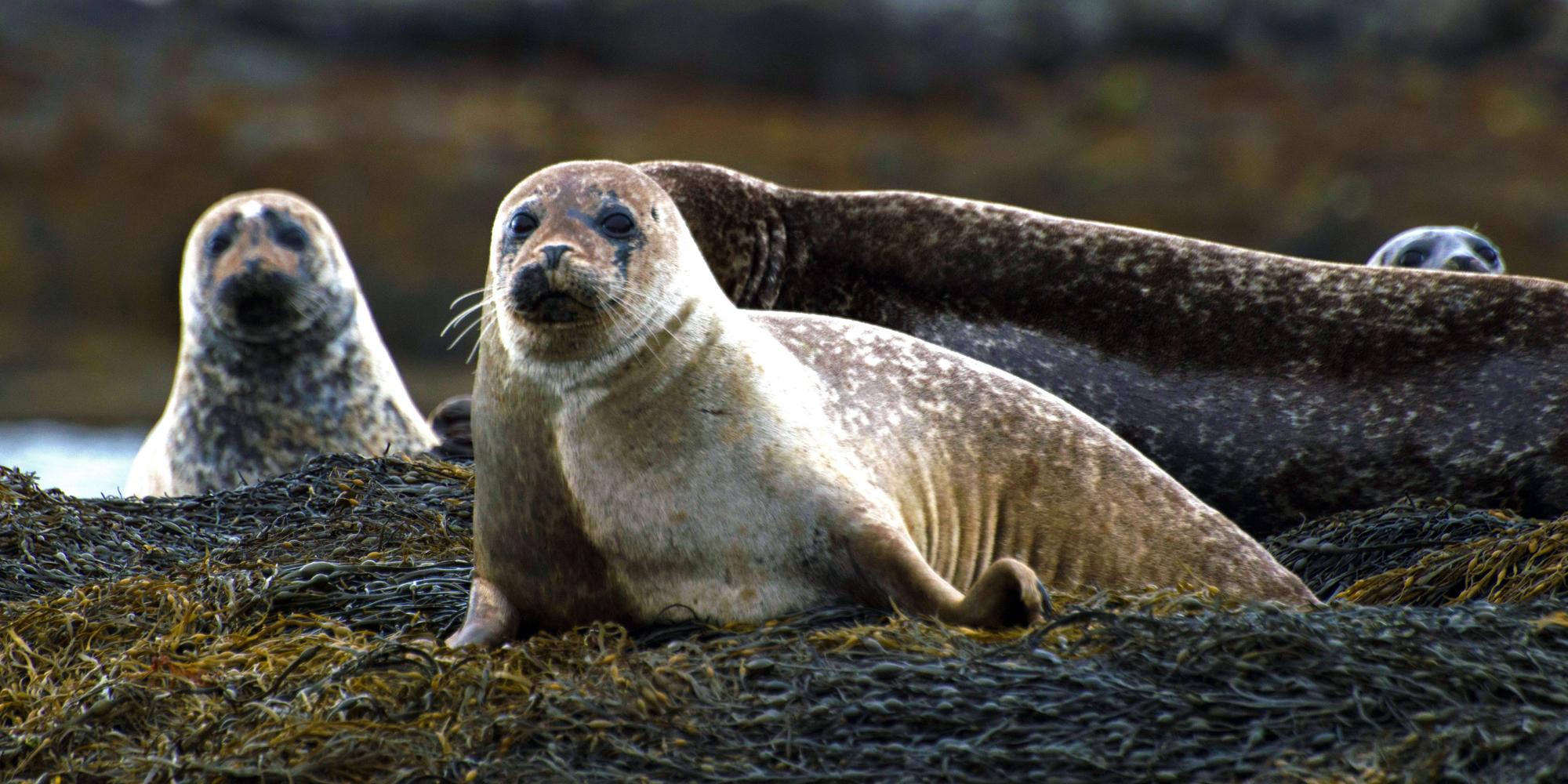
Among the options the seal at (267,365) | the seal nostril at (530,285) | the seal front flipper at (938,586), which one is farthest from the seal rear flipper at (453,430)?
the seal front flipper at (938,586)

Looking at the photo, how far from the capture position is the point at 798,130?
2383 cm

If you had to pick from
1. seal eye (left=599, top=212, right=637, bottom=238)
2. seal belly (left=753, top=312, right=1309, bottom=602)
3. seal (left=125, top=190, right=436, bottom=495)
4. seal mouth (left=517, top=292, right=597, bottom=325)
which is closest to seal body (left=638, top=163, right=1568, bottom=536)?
seal belly (left=753, top=312, right=1309, bottom=602)

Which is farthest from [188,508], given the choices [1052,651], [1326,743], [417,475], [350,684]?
[1326,743]

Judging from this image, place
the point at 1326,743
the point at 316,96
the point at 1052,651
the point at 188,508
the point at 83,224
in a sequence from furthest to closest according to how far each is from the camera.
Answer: the point at 316,96
the point at 83,224
the point at 188,508
the point at 1052,651
the point at 1326,743

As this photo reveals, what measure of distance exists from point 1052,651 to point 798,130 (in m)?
21.0

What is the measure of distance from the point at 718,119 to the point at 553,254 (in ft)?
68.0

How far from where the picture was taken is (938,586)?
356cm

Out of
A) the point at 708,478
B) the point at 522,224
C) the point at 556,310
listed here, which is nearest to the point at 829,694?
the point at 708,478

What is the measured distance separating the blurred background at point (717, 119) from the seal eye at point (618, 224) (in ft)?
55.6

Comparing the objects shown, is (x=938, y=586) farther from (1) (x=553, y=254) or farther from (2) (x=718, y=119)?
(2) (x=718, y=119)

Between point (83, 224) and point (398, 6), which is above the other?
point (398, 6)

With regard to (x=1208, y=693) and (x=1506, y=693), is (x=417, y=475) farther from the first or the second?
(x=1506, y=693)

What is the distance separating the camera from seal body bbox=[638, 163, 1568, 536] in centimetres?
544

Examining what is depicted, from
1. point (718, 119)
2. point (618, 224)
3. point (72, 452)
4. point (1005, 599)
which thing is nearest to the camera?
point (1005, 599)
